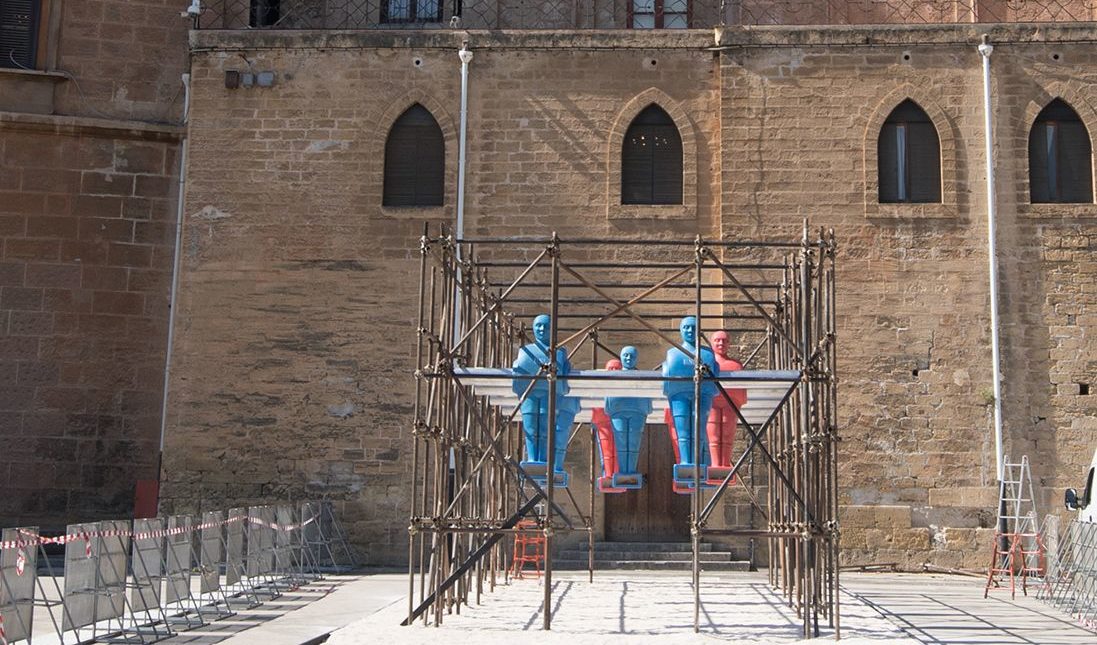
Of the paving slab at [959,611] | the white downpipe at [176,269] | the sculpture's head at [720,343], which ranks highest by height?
the white downpipe at [176,269]

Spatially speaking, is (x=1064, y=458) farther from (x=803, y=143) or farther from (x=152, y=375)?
(x=152, y=375)

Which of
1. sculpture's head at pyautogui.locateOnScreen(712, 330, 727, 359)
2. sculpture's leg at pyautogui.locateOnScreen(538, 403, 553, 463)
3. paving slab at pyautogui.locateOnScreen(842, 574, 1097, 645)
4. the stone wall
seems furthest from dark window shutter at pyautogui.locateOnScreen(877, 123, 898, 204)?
the stone wall

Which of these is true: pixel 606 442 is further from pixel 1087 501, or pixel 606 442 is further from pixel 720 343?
pixel 1087 501

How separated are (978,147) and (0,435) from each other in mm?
12645

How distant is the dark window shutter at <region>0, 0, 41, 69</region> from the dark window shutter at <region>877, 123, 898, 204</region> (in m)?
11.1

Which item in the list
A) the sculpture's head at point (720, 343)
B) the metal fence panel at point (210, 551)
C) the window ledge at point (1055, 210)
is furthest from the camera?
the window ledge at point (1055, 210)

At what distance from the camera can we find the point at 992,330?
51.6ft

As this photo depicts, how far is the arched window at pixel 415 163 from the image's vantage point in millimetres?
16719

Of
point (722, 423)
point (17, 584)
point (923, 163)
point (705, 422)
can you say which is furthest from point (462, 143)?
point (17, 584)

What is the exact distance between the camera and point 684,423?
34.8 feet

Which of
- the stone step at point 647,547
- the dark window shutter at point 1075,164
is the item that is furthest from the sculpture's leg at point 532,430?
the dark window shutter at point 1075,164

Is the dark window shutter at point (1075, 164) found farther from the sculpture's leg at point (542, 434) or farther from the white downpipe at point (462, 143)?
the sculpture's leg at point (542, 434)

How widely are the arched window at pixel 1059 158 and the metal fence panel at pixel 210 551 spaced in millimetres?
10423

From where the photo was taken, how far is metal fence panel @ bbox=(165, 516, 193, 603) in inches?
416
